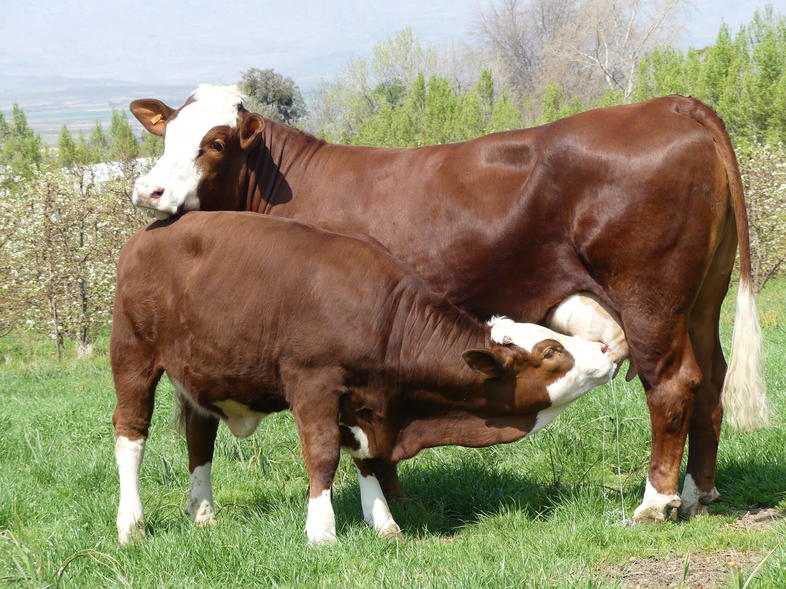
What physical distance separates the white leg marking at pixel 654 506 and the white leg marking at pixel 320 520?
1684 mm

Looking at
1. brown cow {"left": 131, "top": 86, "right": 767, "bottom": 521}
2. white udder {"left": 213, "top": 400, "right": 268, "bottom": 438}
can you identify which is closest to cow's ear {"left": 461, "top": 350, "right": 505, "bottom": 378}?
brown cow {"left": 131, "top": 86, "right": 767, "bottom": 521}

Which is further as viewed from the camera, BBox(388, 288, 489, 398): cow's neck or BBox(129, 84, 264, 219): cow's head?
BBox(129, 84, 264, 219): cow's head

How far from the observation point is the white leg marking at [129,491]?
513 centimetres

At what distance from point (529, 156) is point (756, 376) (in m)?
1.78

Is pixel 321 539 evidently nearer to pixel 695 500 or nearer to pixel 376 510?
pixel 376 510

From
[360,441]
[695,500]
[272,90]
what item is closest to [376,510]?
[360,441]

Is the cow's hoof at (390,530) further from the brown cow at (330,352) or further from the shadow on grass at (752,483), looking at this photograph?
the shadow on grass at (752,483)

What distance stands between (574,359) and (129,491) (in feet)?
8.57

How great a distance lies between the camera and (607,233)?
5.11 metres

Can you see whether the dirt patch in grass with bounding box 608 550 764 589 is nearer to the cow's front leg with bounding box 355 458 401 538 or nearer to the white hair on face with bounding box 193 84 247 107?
the cow's front leg with bounding box 355 458 401 538

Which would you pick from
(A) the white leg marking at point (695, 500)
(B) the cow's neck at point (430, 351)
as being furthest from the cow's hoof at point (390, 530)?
(A) the white leg marking at point (695, 500)

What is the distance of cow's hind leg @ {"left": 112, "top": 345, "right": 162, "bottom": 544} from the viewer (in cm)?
533

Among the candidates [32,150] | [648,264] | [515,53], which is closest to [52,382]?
[648,264]

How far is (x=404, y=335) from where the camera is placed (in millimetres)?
4996
